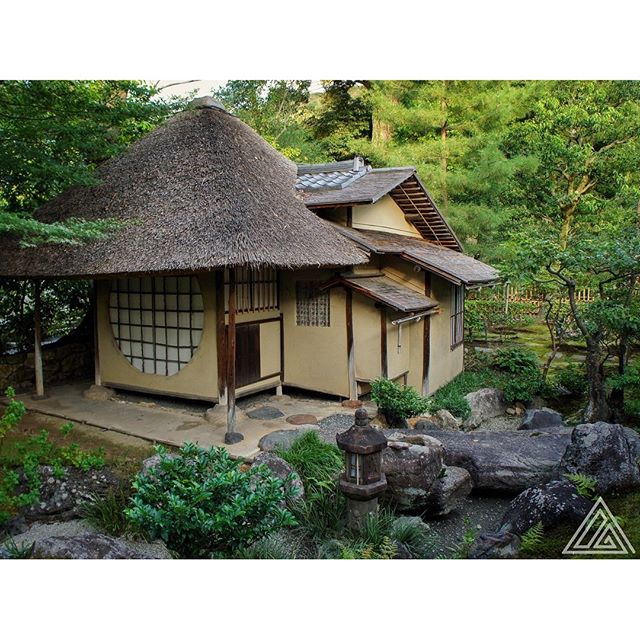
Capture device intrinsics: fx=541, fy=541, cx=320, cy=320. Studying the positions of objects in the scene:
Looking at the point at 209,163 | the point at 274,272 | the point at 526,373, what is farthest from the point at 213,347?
the point at 526,373

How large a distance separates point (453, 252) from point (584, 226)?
10.8 ft

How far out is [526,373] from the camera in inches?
335

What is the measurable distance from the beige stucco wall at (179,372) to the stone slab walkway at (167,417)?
266 mm

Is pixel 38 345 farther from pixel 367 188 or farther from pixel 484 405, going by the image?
pixel 484 405

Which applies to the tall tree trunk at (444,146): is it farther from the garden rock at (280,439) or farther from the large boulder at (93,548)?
the large boulder at (93,548)

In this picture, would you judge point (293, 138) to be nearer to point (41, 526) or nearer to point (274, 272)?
point (274, 272)

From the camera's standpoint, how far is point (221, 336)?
6336 mm

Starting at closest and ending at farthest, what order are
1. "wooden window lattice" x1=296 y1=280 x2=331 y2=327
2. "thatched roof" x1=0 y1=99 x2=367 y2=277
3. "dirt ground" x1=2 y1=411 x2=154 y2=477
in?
"dirt ground" x1=2 y1=411 x2=154 y2=477
"thatched roof" x1=0 y1=99 x2=367 y2=277
"wooden window lattice" x1=296 y1=280 x2=331 y2=327

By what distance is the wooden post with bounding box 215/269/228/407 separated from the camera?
6.06 metres

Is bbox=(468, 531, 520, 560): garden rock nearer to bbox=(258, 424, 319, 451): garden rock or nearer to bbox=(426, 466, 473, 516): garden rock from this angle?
bbox=(426, 466, 473, 516): garden rock

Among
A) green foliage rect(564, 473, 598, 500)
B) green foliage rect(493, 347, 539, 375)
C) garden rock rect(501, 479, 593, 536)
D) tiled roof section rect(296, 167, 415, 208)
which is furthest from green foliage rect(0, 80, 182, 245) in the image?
green foliage rect(493, 347, 539, 375)

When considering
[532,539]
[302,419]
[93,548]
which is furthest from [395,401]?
[93,548]

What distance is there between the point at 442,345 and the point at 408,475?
162 inches

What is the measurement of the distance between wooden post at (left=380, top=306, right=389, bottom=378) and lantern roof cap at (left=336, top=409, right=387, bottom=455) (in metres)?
2.82
